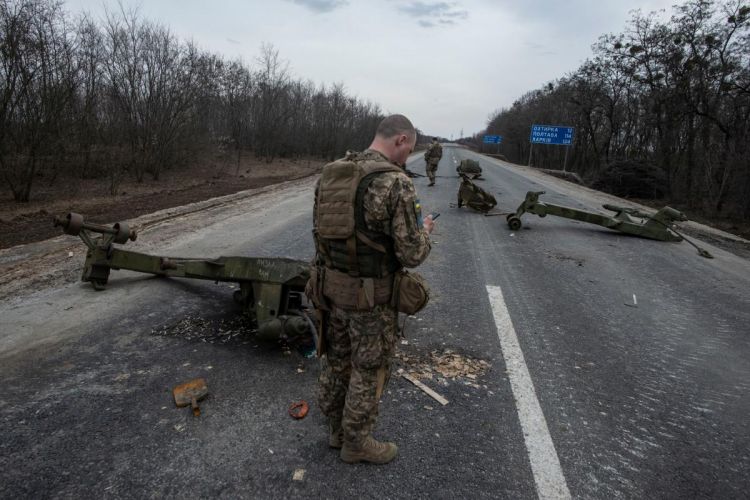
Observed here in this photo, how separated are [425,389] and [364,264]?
1.28m

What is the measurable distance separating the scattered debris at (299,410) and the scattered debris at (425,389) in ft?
2.58

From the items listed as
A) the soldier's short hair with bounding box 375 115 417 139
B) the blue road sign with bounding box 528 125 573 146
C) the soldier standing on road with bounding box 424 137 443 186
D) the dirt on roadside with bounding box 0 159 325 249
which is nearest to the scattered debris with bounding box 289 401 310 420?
the soldier's short hair with bounding box 375 115 417 139

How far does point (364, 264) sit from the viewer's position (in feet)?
7.59

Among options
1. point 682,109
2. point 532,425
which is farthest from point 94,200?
point 682,109

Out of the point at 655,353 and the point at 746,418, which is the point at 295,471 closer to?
the point at 746,418

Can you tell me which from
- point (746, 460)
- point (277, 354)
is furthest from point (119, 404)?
point (746, 460)

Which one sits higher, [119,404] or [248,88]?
[248,88]

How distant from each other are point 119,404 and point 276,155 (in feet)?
103

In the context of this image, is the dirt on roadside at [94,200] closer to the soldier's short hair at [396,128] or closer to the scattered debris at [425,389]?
the scattered debris at [425,389]

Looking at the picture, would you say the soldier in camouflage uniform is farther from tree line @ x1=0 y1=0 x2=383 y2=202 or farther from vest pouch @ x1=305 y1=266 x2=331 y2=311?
tree line @ x1=0 y1=0 x2=383 y2=202

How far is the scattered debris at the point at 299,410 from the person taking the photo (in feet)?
9.02

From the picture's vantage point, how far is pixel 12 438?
8.01 feet

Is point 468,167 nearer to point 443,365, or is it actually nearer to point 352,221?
point 443,365

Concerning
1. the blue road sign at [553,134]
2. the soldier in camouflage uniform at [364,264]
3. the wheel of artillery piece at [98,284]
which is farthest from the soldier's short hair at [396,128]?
the blue road sign at [553,134]
